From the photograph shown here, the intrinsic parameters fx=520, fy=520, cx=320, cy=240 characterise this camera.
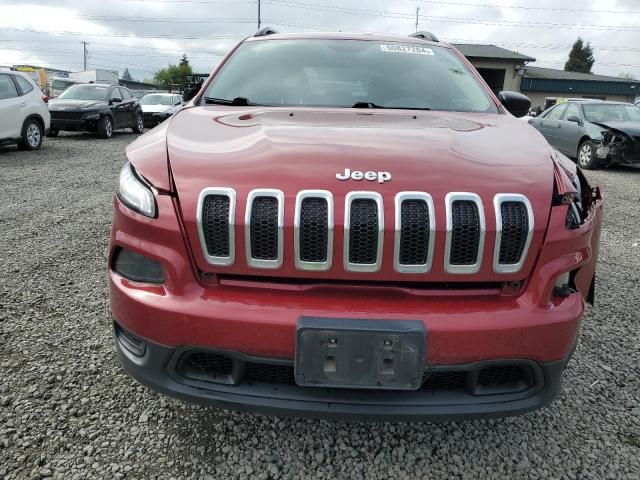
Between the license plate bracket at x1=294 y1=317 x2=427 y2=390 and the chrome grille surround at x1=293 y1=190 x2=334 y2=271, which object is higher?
the chrome grille surround at x1=293 y1=190 x2=334 y2=271

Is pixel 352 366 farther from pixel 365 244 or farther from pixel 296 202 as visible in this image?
pixel 296 202

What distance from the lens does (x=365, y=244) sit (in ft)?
5.27

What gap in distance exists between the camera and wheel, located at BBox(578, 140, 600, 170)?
397 inches

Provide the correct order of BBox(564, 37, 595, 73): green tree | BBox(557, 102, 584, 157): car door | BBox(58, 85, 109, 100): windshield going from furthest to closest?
BBox(564, 37, 595, 73): green tree, BBox(58, 85, 109, 100): windshield, BBox(557, 102, 584, 157): car door

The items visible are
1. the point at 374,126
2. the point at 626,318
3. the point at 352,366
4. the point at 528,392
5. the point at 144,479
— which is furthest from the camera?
the point at 626,318

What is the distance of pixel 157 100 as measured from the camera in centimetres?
1955

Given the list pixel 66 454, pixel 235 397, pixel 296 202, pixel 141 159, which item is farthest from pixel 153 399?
pixel 296 202

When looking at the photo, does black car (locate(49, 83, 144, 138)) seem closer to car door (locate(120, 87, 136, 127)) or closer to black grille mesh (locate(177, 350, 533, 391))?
car door (locate(120, 87, 136, 127))

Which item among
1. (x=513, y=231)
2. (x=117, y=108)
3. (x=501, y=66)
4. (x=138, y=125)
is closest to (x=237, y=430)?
(x=513, y=231)

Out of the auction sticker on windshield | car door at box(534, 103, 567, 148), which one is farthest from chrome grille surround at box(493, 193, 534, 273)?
car door at box(534, 103, 567, 148)

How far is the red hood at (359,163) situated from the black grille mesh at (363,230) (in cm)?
4

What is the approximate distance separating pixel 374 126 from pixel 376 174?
54 centimetres

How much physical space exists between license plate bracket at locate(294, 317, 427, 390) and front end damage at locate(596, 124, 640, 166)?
987 centimetres

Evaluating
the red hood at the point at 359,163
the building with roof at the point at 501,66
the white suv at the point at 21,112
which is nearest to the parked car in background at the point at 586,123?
the red hood at the point at 359,163
